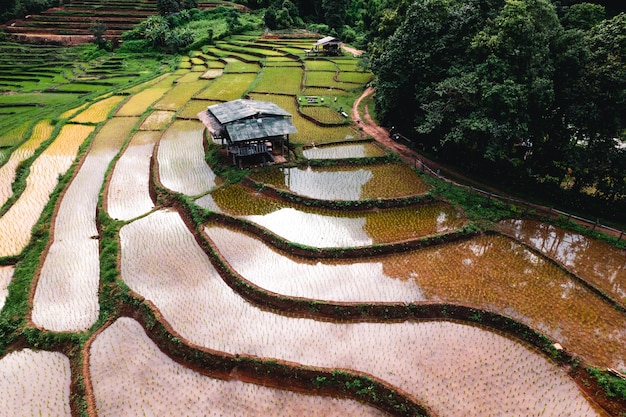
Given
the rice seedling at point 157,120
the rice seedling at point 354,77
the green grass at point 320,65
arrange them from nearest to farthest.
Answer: the rice seedling at point 157,120, the rice seedling at point 354,77, the green grass at point 320,65

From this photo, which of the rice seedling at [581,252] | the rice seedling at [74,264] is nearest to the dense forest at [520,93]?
the rice seedling at [581,252]

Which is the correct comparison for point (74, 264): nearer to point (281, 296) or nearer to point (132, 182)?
point (132, 182)

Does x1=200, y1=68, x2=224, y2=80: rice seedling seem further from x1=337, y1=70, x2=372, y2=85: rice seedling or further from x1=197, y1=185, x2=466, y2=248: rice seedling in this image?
x1=197, y1=185, x2=466, y2=248: rice seedling

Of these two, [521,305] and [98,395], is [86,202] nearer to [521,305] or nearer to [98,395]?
[98,395]

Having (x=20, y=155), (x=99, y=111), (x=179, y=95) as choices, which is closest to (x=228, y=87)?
(x=179, y=95)

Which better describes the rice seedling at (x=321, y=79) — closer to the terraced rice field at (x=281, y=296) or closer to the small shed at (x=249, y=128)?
the small shed at (x=249, y=128)

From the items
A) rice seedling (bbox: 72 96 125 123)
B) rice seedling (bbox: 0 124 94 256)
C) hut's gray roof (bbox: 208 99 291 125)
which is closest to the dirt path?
hut's gray roof (bbox: 208 99 291 125)

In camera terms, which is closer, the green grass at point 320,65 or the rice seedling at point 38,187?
the rice seedling at point 38,187
